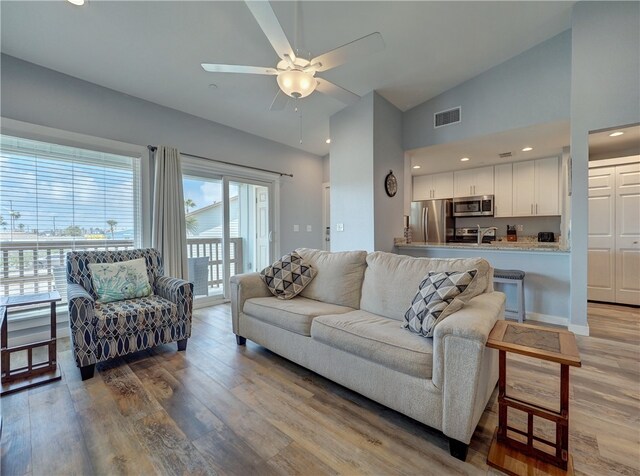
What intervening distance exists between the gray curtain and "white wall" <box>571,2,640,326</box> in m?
4.59

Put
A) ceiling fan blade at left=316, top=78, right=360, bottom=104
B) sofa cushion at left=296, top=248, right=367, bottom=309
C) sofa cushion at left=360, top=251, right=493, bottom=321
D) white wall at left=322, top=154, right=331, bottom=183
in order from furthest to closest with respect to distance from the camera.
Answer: white wall at left=322, top=154, right=331, bottom=183 < sofa cushion at left=296, top=248, right=367, bottom=309 < ceiling fan blade at left=316, top=78, right=360, bottom=104 < sofa cushion at left=360, top=251, right=493, bottom=321

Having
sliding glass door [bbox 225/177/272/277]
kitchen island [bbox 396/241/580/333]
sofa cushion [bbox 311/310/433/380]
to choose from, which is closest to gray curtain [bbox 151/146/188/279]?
sliding glass door [bbox 225/177/272/277]

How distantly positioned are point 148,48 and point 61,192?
1766mm

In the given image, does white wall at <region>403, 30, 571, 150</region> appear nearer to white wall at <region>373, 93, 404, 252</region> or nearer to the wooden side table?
white wall at <region>373, 93, 404, 252</region>

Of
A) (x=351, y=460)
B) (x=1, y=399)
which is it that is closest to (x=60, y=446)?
(x=1, y=399)

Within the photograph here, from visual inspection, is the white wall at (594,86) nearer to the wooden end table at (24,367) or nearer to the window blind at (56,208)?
the wooden end table at (24,367)

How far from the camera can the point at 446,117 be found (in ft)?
13.3

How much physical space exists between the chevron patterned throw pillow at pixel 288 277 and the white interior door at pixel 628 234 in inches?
180

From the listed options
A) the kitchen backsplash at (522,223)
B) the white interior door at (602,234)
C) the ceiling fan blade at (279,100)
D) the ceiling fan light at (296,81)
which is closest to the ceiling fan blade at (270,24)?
the ceiling fan light at (296,81)

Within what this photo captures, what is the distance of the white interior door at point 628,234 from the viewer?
392 centimetres

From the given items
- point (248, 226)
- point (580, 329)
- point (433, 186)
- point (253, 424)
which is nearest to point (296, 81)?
point (253, 424)

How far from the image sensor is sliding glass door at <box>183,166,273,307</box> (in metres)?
4.16

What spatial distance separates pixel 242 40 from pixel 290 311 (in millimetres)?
2573

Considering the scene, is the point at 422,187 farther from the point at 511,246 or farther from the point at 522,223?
the point at 511,246
